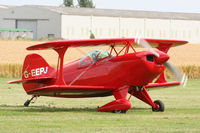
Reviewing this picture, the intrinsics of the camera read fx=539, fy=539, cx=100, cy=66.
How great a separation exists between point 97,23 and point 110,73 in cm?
6511

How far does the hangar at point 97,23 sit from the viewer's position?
7931cm

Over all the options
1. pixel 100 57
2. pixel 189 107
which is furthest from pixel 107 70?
pixel 189 107

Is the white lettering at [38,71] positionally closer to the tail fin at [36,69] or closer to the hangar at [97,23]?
the tail fin at [36,69]

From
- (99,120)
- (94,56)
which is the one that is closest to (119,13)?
(94,56)

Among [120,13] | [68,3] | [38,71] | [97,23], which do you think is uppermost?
[68,3]

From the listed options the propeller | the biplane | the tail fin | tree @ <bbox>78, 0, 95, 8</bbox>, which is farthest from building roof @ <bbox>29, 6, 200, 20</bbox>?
the propeller

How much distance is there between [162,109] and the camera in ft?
53.8

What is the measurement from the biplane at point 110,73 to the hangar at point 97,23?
198 ft

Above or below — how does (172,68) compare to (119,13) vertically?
above

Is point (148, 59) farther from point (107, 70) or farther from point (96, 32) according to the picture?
point (96, 32)

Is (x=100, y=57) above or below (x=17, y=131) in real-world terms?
above

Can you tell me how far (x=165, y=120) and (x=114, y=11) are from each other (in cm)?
7458

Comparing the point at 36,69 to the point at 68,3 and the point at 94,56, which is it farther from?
the point at 68,3

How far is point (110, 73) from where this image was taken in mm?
15922
